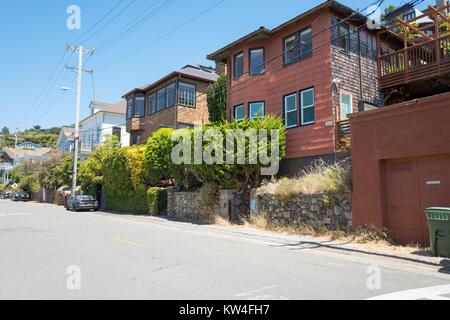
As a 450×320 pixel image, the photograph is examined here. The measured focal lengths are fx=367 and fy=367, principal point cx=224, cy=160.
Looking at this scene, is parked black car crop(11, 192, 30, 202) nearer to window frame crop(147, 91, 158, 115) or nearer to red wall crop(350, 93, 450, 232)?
window frame crop(147, 91, 158, 115)

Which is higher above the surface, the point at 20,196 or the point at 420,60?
the point at 420,60

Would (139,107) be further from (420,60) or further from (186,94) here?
(420,60)

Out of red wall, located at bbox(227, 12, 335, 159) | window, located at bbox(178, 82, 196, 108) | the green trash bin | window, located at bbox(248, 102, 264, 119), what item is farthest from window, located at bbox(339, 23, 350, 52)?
window, located at bbox(178, 82, 196, 108)

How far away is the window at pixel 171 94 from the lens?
102 feet

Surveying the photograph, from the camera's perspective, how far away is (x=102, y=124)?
4984 cm

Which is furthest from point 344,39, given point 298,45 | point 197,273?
point 197,273

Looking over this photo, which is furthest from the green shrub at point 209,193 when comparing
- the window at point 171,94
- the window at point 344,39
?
the window at point 171,94

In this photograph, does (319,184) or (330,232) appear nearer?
(330,232)

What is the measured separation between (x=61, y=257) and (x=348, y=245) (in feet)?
26.6

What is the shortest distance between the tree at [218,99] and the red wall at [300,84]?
Answer: 13.9 ft

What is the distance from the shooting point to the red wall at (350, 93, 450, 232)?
405 inches

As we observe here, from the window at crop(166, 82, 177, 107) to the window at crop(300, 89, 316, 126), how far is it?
49.2 feet

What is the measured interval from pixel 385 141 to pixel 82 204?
26549 millimetres

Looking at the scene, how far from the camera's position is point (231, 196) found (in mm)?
18500
